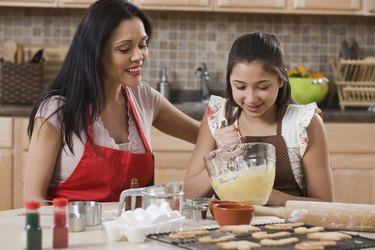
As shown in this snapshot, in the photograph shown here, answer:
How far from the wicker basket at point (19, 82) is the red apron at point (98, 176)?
6.48 ft

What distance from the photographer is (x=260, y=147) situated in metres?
2.01

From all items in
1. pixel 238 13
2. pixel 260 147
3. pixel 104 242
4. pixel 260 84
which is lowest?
pixel 104 242

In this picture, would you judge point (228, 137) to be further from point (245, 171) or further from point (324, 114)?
point (324, 114)

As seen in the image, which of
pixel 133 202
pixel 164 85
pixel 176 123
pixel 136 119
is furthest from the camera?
pixel 164 85

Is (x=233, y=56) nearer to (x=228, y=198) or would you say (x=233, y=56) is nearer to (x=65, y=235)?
(x=228, y=198)

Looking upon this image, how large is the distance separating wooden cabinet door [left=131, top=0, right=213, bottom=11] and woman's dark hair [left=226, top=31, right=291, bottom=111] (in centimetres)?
193

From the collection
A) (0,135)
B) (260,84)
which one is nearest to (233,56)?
(260,84)

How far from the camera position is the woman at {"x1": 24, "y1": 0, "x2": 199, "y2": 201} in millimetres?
2258

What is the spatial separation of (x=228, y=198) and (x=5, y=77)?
244 cm

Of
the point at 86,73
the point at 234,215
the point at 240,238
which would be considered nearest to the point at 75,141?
the point at 86,73

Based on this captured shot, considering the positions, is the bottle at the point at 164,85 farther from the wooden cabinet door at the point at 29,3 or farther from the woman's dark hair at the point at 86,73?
the woman's dark hair at the point at 86,73

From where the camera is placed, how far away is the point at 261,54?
2.29 meters

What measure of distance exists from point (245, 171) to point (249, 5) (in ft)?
7.87

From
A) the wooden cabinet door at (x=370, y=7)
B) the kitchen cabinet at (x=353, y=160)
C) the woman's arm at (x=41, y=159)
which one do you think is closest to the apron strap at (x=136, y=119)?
the woman's arm at (x=41, y=159)
